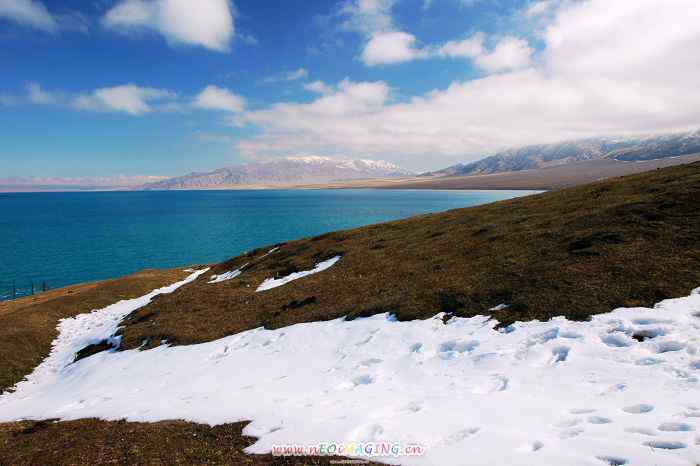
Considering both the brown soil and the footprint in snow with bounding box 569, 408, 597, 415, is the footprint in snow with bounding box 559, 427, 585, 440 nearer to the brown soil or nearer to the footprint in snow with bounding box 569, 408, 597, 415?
the footprint in snow with bounding box 569, 408, 597, 415

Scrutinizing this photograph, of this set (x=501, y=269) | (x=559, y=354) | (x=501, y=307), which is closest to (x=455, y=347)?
(x=559, y=354)

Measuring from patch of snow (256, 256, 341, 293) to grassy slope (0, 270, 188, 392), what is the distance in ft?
70.4

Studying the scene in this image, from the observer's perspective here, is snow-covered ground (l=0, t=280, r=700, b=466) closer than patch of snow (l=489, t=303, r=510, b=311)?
Yes

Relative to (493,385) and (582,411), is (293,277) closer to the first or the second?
(493,385)

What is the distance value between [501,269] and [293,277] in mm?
23446

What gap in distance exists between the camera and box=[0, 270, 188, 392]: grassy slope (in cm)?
3335

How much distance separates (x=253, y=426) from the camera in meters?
13.6

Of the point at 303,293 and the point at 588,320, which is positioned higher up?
the point at 588,320

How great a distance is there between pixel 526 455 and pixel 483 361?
6690mm

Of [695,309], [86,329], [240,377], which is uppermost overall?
[695,309]

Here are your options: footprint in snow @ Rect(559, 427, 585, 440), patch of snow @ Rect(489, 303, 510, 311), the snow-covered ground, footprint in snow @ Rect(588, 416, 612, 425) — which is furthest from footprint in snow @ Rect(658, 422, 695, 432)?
patch of snow @ Rect(489, 303, 510, 311)

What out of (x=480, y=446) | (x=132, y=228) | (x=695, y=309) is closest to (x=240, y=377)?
(x=480, y=446)

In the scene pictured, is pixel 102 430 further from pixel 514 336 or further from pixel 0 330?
pixel 0 330

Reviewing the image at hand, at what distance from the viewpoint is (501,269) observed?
2550 cm
